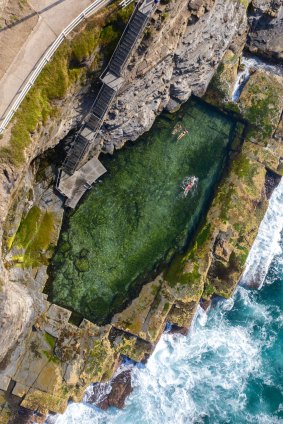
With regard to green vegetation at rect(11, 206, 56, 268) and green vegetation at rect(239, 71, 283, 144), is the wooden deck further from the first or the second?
green vegetation at rect(239, 71, 283, 144)

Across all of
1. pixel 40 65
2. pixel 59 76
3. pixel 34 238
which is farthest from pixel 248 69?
pixel 34 238

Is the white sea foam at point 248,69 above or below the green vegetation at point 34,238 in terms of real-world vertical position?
above

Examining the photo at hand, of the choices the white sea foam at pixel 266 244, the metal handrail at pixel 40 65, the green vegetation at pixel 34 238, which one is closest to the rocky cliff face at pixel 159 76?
the metal handrail at pixel 40 65

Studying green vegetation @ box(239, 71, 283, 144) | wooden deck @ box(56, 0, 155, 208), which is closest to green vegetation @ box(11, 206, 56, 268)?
wooden deck @ box(56, 0, 155, 208)

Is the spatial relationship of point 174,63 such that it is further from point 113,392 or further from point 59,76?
point 113,392

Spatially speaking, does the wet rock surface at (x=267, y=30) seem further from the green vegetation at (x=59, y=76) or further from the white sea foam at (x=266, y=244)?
the green vegetation at (x=59, y=76)

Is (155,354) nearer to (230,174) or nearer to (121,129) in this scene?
(230,174)
